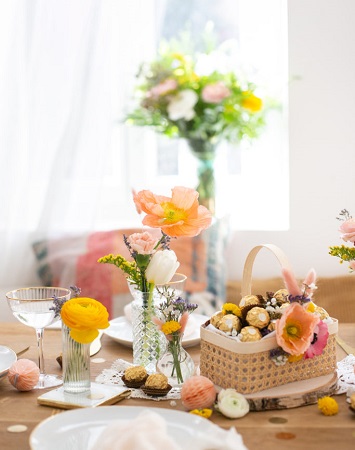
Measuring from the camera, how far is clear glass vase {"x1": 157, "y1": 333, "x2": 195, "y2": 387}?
142 centimetres

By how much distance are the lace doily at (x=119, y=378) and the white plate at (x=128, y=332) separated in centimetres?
13

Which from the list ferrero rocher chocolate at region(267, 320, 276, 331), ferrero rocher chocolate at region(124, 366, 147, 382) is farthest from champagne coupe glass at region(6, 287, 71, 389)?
ferrero rocher chocolate at region(267, 320, 276, 331)

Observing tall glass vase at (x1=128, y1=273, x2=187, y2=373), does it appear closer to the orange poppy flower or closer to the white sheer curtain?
the orange poppy flower

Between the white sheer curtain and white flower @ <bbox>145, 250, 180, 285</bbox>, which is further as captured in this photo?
the white sheer curtain

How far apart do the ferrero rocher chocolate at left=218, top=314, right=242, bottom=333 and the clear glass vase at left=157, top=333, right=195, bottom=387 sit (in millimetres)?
103

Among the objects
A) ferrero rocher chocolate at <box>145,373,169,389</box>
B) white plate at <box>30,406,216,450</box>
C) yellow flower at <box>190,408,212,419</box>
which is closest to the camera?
white plate at <box>30,406,216,450</box>

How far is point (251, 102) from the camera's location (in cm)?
294

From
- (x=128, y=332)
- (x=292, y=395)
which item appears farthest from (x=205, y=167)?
(x=292, y=395)

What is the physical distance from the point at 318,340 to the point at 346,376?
0.19m

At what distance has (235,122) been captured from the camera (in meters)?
2.93

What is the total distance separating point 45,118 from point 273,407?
6.11 ft

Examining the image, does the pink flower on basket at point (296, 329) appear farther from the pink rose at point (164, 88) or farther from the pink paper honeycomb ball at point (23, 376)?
the pink rose at point (164, 88)

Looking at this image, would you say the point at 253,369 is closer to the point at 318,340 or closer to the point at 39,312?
the point at 318,340

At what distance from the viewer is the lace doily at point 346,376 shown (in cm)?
140
